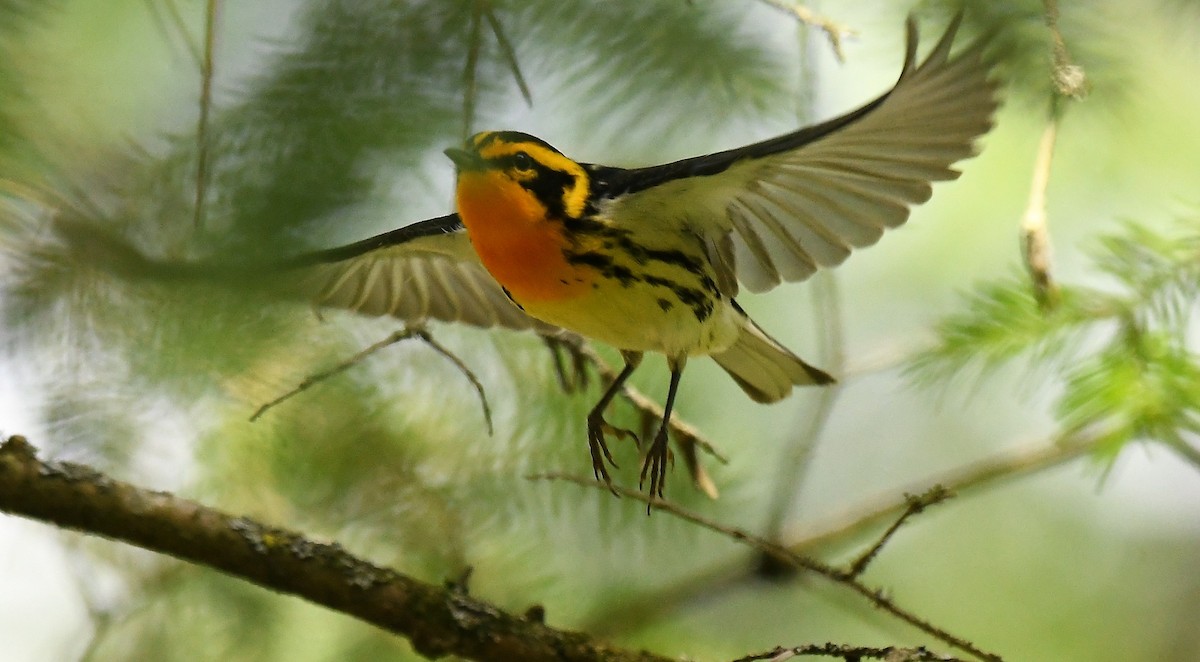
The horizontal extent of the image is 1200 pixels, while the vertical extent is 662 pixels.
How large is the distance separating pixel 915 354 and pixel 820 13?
2.02ft

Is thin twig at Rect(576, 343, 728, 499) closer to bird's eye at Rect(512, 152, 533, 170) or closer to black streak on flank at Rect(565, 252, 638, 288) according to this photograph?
black streak on flank at Rect(565, 252, 638, 288)

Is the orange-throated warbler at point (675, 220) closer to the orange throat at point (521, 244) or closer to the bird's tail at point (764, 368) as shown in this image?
the orange throat at point (521, 244)

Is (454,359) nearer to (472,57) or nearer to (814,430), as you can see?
(472,57)

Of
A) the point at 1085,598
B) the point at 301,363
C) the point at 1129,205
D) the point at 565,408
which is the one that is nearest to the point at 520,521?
the point at 565,408

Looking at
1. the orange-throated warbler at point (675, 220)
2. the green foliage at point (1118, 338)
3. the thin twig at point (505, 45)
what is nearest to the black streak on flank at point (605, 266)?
the orange-throated warbler at point (675, 220)

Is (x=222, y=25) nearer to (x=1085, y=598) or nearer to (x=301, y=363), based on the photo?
(x=301, y=363)

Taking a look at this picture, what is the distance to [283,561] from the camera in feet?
3.71

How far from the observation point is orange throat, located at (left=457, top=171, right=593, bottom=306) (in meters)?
1.17

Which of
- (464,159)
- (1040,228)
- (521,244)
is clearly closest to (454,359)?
(521,244)

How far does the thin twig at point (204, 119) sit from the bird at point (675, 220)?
15cm

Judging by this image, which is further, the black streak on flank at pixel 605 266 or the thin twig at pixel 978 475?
the thin twig at pixel 978 475

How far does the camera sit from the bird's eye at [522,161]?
1148 millimetres

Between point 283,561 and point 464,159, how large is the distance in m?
0.46

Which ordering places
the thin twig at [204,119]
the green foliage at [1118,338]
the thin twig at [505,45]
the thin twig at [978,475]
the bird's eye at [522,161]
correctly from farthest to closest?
the thin twig at [978,475], the green foliage at [1118,338], the bird's eye at [522,161], the thin twig at [505,45], the thin twig at [204,119]
